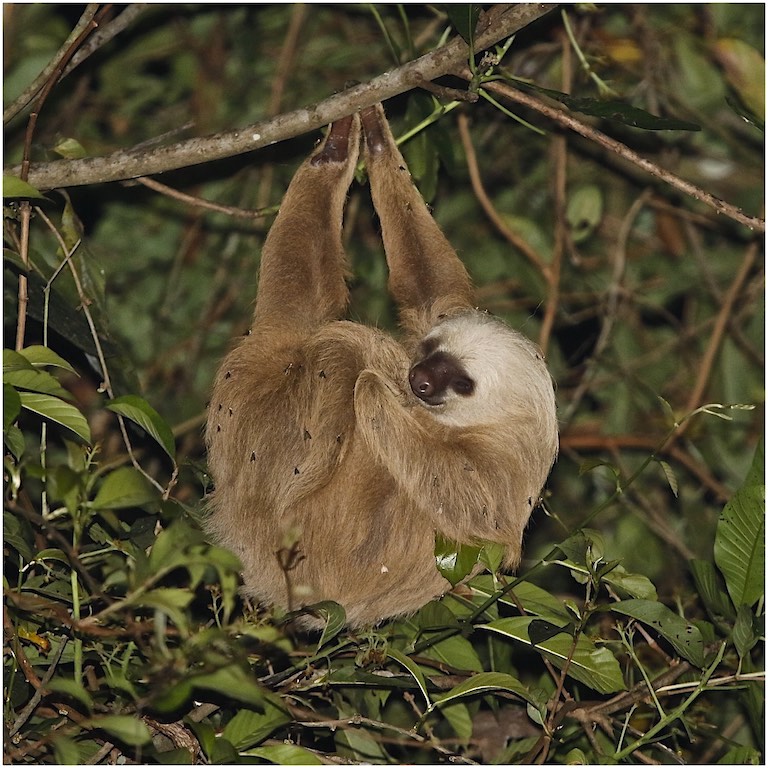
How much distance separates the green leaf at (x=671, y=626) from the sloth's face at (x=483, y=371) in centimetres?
120

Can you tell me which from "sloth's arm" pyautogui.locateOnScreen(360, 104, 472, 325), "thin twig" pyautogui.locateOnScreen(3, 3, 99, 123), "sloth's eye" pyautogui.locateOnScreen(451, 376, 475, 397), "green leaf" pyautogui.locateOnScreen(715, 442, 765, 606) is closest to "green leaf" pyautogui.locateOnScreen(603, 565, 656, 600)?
"green leaf" pyautogui.locateOnScreen(715, 442, 765, 606)

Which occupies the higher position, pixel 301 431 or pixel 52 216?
pixel 52 216

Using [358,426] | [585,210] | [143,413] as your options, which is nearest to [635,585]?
[358,426]

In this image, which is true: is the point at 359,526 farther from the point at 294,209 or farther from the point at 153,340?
the point at 153,340

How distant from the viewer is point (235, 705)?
3.71m

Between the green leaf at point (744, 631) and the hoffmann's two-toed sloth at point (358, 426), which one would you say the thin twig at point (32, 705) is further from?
the green leaf at point (744, 631)

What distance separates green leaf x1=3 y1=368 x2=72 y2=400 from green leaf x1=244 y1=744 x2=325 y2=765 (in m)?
1.42

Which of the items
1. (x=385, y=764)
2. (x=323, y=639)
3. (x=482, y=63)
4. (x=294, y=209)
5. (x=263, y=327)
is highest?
(x=482, y=63)

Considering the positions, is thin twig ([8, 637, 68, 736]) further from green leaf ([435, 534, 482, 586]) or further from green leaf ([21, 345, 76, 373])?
green leaf ([435, 534, 482, 586])

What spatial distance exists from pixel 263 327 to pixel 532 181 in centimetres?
364

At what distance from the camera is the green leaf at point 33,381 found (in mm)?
3385

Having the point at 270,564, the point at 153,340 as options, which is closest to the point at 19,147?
the point at 153,340

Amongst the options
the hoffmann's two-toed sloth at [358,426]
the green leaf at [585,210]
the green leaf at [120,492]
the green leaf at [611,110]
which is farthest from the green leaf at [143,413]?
the green leaf at [585,210]

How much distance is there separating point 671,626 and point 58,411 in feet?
8.21
